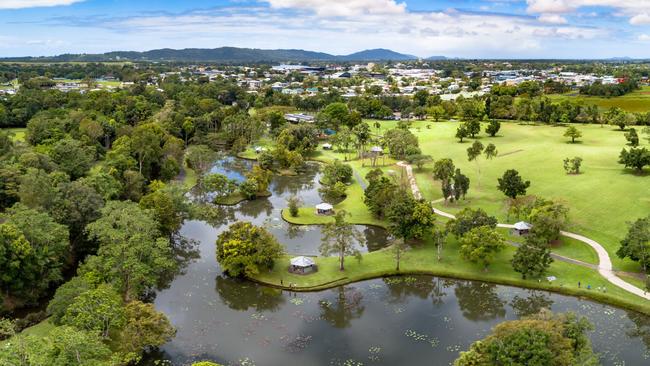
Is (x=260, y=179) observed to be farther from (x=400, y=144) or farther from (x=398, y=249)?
(x=398, y=249)

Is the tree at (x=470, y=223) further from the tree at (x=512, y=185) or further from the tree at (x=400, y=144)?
the tree at (x=400, y=144)

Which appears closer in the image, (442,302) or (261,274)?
(442,302)

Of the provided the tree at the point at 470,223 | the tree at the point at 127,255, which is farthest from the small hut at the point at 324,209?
the tree at the point at 127,255

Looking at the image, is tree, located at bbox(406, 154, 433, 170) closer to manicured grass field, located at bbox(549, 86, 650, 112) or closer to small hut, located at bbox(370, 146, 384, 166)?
small hut, located at bbox(370, 146, 384, 166)

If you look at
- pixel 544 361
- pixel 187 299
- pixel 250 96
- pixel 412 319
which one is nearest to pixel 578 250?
pixel 412 319

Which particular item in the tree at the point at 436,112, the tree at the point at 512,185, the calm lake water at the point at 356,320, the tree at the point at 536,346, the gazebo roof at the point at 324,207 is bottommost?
the calm lake water at the point at 356,320

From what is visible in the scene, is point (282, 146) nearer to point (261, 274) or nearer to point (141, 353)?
point (261, 274)
